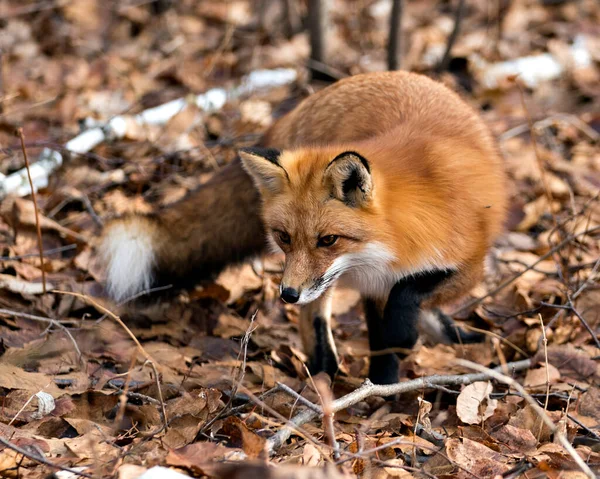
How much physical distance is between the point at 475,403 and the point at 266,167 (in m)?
1.45

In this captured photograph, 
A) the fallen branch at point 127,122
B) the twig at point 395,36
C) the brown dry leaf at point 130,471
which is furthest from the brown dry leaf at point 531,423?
the twig at point 395,36

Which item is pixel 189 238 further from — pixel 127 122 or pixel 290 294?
pixel 127 122

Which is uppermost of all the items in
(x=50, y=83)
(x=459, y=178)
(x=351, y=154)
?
(x=351, y=154)

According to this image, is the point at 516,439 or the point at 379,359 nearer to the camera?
the point at 516,439

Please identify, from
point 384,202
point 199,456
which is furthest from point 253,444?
point 384,202

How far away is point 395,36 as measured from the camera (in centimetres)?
601

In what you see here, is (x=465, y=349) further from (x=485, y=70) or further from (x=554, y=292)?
(x=485, y=70)

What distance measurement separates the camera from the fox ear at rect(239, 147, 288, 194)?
11.2 ft

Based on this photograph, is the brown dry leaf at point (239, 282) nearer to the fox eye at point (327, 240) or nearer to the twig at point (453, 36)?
the fox eye at point (327, 240)

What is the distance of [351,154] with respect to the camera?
10.1ft

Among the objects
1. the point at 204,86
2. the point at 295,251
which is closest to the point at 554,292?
the point at 295,251

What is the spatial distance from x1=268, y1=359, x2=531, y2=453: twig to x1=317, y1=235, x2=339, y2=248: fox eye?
644 millimetres

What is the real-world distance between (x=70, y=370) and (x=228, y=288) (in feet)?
4.17

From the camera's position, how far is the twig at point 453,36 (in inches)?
246
